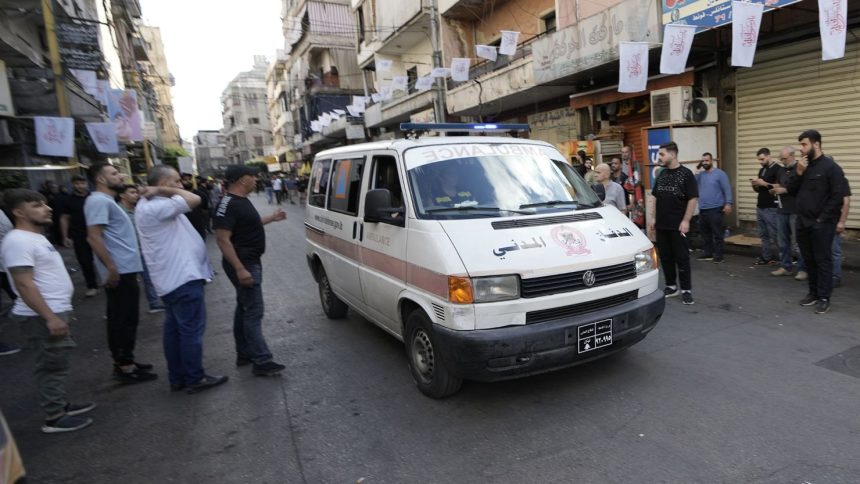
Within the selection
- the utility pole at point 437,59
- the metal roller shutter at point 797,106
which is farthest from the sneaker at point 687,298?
the utility pole at point 437,59

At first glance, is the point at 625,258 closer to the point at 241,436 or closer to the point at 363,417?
the point at 363,417

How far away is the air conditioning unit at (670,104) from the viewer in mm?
9781

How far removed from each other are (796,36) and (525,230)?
8.48 metres

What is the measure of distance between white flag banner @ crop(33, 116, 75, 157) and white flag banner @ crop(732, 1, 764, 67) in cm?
1280

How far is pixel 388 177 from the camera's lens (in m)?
4.43

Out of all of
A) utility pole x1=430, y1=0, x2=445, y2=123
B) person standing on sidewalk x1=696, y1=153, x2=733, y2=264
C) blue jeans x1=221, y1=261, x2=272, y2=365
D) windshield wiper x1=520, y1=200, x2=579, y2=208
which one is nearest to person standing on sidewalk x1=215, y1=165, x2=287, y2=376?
blue jeans x1=221, y1=261, x2=272, y2=365

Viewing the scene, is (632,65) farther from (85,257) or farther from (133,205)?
(85,257)

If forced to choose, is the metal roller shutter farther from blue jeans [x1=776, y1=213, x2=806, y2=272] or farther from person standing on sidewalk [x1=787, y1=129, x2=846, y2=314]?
person standing on sidewalk [x1=787, y1=129, x2=846, y2=314]

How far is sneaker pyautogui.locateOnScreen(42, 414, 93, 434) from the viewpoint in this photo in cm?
368

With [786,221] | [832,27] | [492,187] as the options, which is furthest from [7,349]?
[832,27]

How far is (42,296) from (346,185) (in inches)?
110

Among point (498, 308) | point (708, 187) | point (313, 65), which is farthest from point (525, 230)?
point (313, 65)

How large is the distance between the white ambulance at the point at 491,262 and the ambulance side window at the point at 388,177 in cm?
1

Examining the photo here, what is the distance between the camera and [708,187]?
8.21 metres
